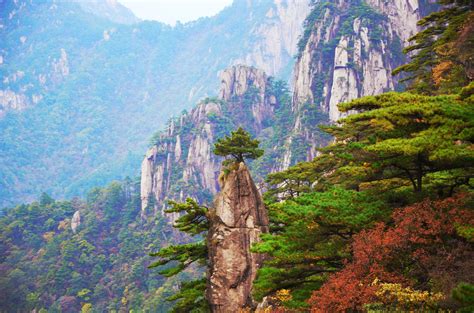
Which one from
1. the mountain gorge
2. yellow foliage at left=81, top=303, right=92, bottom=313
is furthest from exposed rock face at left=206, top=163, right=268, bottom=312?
yellow foliage at left=81, top=303, right=92, bottom=313

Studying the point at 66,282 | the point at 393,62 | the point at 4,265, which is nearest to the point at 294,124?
the point at 393,62

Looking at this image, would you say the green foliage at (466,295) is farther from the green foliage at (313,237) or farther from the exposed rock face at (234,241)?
the exposed rock face at (234,241)

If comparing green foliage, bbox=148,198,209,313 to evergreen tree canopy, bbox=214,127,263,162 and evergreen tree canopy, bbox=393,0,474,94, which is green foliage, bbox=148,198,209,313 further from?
evergreen tree canopy, bbox=393,0,474,94

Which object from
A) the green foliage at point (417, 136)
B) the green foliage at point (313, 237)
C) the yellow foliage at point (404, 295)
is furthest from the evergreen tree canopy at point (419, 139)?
the yellow foliage at point (404, 295)

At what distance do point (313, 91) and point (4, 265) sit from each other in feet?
251

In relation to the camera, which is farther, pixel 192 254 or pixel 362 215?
pixel 192 254

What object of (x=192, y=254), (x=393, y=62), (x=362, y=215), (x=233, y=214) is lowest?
(x=192, y=254)

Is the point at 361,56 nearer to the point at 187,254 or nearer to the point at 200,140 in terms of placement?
the point at 200,140

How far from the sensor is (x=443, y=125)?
1020cm

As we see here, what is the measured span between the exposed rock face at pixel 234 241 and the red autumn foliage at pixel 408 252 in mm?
8785

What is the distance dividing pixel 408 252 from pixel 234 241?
10.5 meters

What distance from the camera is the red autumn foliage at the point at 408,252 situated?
9.90 m

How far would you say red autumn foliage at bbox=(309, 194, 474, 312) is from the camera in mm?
9898

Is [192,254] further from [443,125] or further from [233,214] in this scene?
[443,125]
